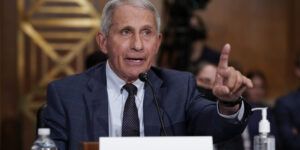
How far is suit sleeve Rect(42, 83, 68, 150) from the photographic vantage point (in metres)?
3.03

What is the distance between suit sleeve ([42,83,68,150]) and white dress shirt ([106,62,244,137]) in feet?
0.61

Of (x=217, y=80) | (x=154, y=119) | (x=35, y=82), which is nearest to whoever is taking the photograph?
(x=217, y=80)

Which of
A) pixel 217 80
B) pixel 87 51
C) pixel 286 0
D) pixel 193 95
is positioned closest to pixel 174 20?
pixel 87 51

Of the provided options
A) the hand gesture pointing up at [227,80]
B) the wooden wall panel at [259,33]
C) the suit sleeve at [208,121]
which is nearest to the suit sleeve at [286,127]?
the wooden wall panel at [259,33]

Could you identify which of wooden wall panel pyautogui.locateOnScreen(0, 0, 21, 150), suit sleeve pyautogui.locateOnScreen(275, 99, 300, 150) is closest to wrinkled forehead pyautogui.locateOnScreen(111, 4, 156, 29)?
suit sleeve pyautogui.locateOnScreen(275, 99, 300, 150)

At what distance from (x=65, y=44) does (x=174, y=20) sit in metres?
1.60

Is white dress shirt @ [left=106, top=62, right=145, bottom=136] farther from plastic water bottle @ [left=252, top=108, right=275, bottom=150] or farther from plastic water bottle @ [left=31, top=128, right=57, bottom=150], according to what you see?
plastic water bottle @ [left=252, top=108, right=275, bottom=150]

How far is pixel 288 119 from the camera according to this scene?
223 inches

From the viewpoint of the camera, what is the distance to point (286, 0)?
Answer: 7.60 m

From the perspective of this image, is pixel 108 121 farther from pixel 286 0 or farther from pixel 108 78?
pixel 286 0

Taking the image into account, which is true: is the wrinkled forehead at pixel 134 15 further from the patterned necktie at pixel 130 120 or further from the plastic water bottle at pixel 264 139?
the plastic water bottle at pixel 264 139

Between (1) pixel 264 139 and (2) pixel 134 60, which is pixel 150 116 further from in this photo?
(1) pixel 264 139

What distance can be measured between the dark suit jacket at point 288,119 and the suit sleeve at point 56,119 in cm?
277

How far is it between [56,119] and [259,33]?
15.8 feet
